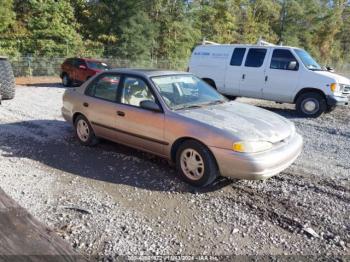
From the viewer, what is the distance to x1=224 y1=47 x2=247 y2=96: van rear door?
1066 cm

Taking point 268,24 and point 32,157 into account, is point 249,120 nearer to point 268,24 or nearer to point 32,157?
point 32,157

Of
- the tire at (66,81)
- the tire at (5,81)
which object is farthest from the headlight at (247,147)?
the tire at (66,81)

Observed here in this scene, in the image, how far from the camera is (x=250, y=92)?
1055 centimetres

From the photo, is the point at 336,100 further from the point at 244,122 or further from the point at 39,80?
the point at 39,80

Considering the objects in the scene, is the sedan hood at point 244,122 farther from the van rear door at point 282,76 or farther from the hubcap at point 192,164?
the van rear door at point 282,76

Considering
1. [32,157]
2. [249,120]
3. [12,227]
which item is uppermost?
[249,120]

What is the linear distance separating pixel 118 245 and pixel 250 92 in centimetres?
823

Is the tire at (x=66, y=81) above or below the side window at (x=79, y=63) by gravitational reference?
below

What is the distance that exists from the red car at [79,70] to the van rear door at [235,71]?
688 centimetres

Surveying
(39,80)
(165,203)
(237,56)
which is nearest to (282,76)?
(237,56)

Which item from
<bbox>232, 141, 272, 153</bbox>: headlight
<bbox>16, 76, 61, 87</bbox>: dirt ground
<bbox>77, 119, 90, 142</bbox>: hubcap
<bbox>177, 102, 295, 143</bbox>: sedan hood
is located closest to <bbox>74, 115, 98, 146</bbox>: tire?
<bbox>77, 119, 90, 142</bbox>: hubcap

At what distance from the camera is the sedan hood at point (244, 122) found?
164 inches

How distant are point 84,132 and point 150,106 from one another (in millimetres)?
1923

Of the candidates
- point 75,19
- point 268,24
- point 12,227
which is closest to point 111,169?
point 12,227
